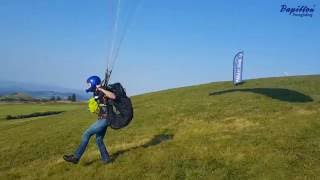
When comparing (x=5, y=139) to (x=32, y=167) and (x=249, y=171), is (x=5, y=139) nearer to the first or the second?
(x=32, y=167)

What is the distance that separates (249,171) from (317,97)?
58.8 ft

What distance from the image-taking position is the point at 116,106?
54.9ft

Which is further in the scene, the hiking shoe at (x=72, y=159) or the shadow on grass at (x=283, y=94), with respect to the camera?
the shadow on grass at (x=283, y=94)

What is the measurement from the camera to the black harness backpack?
1664 centimetres

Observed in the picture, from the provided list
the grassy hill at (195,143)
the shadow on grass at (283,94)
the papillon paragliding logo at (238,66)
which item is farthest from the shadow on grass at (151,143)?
the papillon paragliding logo at (238,66)

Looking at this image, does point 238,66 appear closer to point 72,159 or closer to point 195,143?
point 195,143

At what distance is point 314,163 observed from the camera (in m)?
17.0

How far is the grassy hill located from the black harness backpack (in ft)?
5.56

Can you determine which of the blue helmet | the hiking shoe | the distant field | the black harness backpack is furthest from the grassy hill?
the distant field

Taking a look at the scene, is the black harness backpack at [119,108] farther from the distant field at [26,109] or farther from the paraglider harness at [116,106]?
the distant field at [26,109]

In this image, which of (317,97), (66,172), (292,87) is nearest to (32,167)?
(66,172)

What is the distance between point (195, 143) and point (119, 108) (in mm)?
4704

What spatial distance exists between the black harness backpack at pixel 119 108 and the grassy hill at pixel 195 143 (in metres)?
1.69

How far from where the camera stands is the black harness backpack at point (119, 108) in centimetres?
1664
